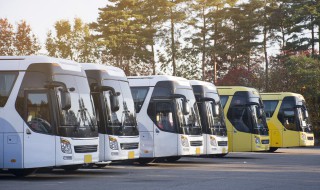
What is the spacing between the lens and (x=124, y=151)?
23.4 meters

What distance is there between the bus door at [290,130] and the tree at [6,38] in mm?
38042

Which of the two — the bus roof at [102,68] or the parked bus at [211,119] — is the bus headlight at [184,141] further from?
the bus roof at [102,68]

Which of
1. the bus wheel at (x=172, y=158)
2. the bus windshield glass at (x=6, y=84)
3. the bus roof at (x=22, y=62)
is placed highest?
the bus roof at (x=22, y=62)

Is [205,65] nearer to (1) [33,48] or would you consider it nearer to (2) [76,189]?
(1) [33,48]

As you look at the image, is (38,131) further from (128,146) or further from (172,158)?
(172,158)

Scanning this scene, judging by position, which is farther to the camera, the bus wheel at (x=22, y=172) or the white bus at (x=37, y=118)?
the bus wheel at (x=22, y=172)

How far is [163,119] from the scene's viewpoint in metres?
27.5

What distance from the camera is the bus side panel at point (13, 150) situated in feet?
64.3

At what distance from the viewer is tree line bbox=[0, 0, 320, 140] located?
2840 inches

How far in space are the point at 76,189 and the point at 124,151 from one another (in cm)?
631

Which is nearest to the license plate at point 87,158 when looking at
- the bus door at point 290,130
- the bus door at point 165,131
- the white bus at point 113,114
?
the white bus at point 113,114

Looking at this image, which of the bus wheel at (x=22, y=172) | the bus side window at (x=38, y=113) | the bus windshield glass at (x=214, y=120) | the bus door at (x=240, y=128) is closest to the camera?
the bus side window at (x=38, y=113)

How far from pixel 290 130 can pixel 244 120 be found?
283 inches

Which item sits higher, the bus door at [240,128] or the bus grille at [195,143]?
the bus door at [240,128]
